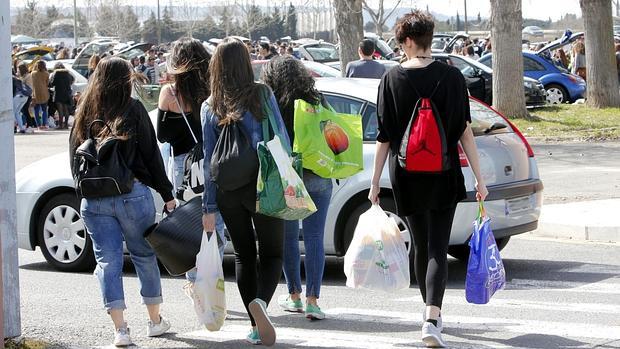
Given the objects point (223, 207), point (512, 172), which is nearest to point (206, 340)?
point (223, 207)

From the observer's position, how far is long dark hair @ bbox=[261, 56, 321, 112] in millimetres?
7453

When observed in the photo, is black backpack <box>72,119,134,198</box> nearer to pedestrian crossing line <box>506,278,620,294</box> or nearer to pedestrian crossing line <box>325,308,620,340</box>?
pedestrian crossing line <box>325,308,620,340</box>

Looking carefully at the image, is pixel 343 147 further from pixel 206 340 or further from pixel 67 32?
pixel 67 32

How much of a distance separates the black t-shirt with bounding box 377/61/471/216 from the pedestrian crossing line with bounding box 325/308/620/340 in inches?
43.6

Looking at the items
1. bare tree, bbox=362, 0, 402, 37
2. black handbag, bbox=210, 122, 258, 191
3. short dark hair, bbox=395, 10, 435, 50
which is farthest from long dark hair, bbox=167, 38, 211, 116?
bare tree, bbox=362, 0, 402, 37

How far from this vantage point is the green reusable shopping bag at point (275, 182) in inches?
256

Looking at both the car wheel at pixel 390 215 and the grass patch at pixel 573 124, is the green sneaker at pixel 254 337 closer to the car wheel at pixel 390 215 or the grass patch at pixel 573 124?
the car wheel at pixel 390 215

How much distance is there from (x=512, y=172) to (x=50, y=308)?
3645 millimetres

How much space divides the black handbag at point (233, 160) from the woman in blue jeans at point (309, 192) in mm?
921

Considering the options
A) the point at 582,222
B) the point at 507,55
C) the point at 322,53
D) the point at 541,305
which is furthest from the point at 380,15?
the point at 541,305

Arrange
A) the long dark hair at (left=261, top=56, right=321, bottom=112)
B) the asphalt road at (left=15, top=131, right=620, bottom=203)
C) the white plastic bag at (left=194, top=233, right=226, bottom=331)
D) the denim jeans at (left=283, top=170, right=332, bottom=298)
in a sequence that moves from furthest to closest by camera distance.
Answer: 1. the asphalt road at (left=15, top=131, right=620, bottom=203)
2. the denim jeans at (left=283, top=170, right=332, bottom=298)
3. the long dark hair at (left=261, top=56, right=321, bottom=112)
4. the white plastic bag at (left=194, top=233, right=226, bottom=331)

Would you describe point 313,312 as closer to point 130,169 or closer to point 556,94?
point 130,169

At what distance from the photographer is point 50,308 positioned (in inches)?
327

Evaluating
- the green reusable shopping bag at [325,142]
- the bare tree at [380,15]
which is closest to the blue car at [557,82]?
the green reusable shopping bag at [325,142]
